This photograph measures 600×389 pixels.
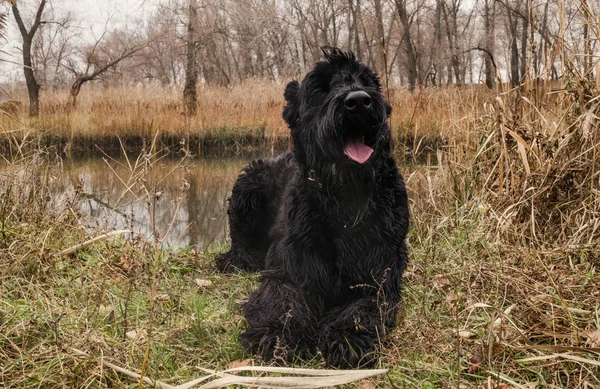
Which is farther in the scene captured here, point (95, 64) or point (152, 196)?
point (95, 64)

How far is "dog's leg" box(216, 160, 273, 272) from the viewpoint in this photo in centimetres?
397

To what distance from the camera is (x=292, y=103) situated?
293cm

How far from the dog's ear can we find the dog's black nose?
53 centimetres

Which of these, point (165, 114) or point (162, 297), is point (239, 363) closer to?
point (162, 297)

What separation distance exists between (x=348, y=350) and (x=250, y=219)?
73.6 inches

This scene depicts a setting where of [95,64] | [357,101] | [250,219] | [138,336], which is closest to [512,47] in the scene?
[95,64]

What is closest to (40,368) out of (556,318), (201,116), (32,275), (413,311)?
(32,275)

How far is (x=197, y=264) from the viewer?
4.05 metres

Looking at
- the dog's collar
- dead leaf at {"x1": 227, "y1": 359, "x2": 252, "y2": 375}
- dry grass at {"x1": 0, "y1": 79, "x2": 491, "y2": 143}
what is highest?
dry grass at {"x1": 0, "y1": 79, "x2": 491, "y2": 143}

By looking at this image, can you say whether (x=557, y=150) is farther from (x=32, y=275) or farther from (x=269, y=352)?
(x=32, y=275)

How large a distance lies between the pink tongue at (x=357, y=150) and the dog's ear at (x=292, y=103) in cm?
47

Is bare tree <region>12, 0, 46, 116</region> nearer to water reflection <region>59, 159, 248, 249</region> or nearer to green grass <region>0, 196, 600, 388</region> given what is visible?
water reflection <region>59, 159, 248, 249</region>

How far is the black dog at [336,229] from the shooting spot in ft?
7.98

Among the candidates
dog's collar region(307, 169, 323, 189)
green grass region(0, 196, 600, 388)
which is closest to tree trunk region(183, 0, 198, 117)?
green grass region(0, 196, 600, 388)
